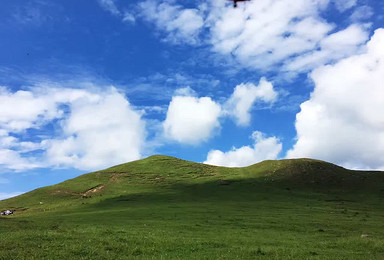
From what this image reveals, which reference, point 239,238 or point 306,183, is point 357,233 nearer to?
point 239,238

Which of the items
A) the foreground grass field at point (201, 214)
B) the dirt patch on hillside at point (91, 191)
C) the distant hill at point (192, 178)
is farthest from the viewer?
the distant hill at point (192, 178)

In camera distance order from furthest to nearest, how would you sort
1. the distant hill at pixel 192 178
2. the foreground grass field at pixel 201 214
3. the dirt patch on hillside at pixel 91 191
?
the distant hill at pixel 192 178, the dirt patch on hillside at pixel 91 191, the foreground grass field at pixel 201 214

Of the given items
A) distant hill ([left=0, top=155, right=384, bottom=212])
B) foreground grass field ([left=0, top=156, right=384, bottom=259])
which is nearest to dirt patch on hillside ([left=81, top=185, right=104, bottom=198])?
distant hill ([left=0, top=155, right=384, bottom=212])

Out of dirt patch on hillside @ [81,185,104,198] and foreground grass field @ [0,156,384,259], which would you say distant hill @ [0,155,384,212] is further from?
foreground grass field @ [0,156,384,259]

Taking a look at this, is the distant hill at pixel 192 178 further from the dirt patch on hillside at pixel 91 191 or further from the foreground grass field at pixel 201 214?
→ the foreground grass field at pixel 201 214

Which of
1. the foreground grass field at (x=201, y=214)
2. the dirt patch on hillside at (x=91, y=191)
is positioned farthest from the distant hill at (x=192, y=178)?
the foreground grass field at (x=201, y=214)

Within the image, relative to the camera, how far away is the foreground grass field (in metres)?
24.0

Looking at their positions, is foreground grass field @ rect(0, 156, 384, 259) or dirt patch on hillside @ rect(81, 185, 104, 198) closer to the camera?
foreground grass field @ rect(0, 156, 384, 259)

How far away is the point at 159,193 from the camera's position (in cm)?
9044

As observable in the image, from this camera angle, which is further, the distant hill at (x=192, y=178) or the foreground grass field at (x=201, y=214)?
the distant hill at (x=192, y=178)

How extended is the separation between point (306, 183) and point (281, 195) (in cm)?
1912

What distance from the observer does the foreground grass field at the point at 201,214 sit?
23984mm

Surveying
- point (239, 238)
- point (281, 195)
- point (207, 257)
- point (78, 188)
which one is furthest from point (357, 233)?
point (78, 188)

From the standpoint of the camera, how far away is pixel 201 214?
5419 cm
